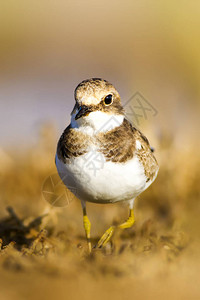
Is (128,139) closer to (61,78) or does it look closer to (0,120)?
(0,120)

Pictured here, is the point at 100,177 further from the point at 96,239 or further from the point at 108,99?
the point at 96,239

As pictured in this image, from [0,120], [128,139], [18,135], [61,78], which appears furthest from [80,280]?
[61,78]

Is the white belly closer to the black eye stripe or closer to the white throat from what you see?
the white throat

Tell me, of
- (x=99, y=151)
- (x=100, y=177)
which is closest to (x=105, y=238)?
(x=100, y=177)

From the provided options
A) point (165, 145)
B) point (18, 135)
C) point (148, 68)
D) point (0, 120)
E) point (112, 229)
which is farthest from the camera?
point (148, 68)

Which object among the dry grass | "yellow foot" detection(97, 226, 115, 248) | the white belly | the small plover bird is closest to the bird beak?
the small plover bird

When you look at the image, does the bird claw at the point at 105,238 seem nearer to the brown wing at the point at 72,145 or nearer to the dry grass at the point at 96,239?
the dry grass at the point at 96,239
